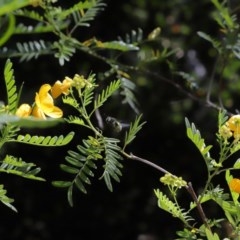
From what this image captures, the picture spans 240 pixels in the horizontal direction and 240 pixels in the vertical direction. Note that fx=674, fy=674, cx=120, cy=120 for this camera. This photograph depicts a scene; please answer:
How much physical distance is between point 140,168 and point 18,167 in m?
2.21

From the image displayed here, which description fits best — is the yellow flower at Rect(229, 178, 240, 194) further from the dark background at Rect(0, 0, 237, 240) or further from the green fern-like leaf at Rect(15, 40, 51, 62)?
the dark background at Rect(0, 0, 237, 240)

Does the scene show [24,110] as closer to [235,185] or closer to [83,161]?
[83,161]

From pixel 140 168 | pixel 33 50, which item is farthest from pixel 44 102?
pixel 140 168

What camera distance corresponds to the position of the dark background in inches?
117

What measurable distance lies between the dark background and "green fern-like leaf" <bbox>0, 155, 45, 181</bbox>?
1858mm

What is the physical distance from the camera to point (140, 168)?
10.5ft

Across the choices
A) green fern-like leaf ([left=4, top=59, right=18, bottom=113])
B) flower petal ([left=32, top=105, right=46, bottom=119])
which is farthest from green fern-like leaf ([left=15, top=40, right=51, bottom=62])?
green fern-like leaf ([left=4, top=59, right=18, bottom=113])

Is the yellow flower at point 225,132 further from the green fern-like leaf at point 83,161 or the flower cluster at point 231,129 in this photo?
the green fern-like leaf at point 83,161

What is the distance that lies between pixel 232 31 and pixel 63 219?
6.07 feet

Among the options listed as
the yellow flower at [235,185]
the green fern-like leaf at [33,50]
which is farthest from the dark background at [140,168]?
the yellow flower at [235,185]

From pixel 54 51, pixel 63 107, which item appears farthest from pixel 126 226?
pixel 54 51

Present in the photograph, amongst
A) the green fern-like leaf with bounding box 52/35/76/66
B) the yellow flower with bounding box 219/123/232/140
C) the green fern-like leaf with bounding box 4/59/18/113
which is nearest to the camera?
the green fern-like leaf with bounding box 4/59/18/113

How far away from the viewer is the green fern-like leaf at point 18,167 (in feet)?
3.13

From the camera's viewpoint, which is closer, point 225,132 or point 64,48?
point 225,132
